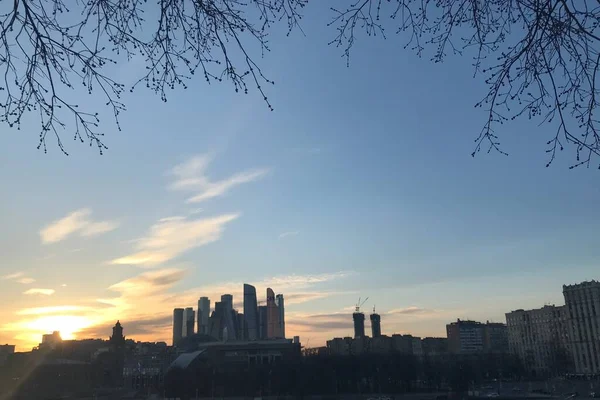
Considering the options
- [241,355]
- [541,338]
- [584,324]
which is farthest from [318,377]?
→ [541,338]

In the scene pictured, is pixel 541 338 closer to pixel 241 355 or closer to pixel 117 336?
pixel 241 355

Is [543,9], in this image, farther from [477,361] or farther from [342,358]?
[477,361]

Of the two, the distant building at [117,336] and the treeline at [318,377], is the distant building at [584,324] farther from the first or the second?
the distant building at [117,336]

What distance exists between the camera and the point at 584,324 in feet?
421

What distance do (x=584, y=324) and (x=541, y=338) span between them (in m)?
21.4

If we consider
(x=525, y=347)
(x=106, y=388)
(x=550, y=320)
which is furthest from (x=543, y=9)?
(x=525, y=347)

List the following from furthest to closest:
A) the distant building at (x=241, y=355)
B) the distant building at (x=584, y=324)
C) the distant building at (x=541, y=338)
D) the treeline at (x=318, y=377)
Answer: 1. the distant building at (x=541, y=338)
2. the distant building at (x=584, y=324)
3. the distant building at (x=241, y=355)
4. the treeline at (x=318, y=377)

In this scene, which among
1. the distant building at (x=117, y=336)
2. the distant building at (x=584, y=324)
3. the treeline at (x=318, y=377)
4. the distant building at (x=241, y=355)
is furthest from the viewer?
the distant building at (x=117, y=336)

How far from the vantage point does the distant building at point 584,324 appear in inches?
4872

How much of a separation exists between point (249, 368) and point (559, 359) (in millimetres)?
68954

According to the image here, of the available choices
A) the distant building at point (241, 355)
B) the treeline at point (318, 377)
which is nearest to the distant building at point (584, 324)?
the treeline at point (318, 377)

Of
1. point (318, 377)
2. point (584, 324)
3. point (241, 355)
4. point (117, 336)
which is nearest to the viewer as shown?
point (318, 377)

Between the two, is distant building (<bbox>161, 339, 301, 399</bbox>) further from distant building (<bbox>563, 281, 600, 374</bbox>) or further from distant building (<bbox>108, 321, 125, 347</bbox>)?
distant building (<bbox>563, 281, 600, 374</bbox>)

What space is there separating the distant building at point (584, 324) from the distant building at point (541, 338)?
2.83 m
